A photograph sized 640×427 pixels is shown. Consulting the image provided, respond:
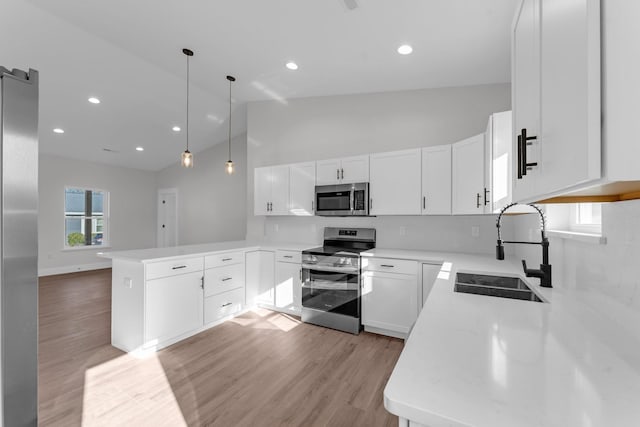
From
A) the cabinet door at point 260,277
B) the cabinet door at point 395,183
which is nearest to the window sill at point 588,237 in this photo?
the cabinet door at point 395,183

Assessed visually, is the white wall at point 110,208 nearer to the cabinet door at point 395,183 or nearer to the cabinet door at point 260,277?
the cabinet door at point 260,277

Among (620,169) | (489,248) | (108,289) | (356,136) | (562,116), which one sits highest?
(356,136)

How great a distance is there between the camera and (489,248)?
295cm

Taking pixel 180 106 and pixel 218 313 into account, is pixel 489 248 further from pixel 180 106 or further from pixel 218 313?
pixel 180 106

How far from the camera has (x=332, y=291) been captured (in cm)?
309

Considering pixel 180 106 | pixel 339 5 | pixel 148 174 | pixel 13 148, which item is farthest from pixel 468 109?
pixel 148 174

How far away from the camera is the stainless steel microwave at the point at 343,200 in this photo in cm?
326

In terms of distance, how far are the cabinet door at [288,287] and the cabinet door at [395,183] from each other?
4.04 feet


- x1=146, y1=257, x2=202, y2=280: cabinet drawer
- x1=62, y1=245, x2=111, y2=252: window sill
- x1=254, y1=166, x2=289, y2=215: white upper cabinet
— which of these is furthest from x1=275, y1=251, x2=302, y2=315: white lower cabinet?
x1=62, y1=245, x2=111, y2=252: window sill

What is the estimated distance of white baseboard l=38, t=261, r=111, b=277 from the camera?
587 centimetres

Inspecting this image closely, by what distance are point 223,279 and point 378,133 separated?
2.68 m

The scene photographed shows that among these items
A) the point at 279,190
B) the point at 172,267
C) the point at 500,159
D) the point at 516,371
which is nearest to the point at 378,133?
the point at 279,190

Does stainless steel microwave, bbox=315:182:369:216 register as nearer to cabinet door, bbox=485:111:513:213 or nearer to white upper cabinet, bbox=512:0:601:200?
cabinet door, bbox=485:111:513:213

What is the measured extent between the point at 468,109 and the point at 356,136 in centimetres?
136
